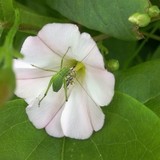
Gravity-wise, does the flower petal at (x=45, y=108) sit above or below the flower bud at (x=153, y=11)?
below

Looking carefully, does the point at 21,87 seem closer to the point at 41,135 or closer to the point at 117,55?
the point at 41,135

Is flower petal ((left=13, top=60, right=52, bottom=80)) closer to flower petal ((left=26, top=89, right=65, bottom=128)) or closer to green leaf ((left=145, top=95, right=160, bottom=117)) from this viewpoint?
flower petal ((left=26, top=89, right=65, bottom=128))

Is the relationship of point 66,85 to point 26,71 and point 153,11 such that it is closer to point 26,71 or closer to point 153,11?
point 26,71

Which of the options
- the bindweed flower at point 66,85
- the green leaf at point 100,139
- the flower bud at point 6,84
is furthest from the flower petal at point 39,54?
the flower bud at point 6,84

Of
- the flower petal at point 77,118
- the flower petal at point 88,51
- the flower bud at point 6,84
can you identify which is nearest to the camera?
the flower bud at point 6,84

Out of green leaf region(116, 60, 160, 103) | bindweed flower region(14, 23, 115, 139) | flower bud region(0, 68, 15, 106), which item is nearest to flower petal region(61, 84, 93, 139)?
bindweed flower region(14, 23, 115, 139)

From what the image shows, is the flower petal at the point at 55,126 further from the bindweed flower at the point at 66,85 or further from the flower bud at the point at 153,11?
the flower bud at the point at 153,11
